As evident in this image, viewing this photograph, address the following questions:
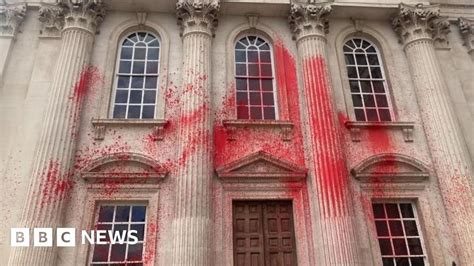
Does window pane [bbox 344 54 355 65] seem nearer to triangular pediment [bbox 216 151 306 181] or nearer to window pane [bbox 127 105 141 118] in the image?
triangular pediment [bbox 216 151 306 181]

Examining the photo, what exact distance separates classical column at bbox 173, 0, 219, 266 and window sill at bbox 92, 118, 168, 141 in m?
0.57

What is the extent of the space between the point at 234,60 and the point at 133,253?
6104mm

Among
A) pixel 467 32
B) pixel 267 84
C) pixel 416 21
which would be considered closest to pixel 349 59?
Result: pixel 416 21

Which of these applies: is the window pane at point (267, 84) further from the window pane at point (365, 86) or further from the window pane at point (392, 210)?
the window pane at point (392, 210)

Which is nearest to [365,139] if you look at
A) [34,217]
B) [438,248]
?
[438,248]

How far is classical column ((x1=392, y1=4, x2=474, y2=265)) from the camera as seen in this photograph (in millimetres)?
9461

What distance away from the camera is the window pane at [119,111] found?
10.6m

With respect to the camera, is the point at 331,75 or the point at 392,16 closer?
the point at 331,75

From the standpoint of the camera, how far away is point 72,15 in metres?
11.2

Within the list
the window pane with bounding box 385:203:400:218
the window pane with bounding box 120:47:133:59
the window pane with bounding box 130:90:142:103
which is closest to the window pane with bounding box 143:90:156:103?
the window pane with bounding box 130:90:142:103

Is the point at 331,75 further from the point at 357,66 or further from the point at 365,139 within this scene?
the point at 365,139

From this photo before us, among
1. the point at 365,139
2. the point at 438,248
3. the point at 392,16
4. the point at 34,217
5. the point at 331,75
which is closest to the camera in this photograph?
the point at 34,217

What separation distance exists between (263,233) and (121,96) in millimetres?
5415

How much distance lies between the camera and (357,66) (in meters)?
12.0
